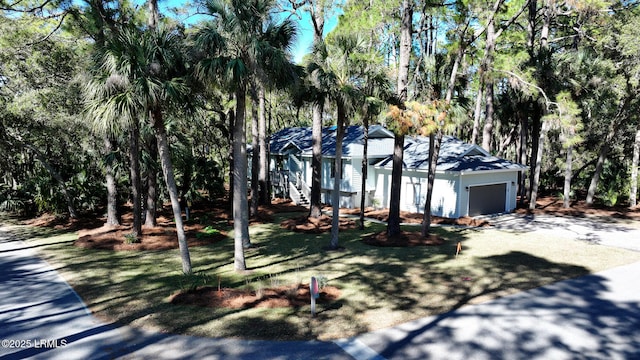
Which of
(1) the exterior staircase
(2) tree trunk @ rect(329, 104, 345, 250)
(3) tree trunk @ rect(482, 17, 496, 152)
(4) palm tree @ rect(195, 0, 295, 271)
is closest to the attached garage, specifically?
(3) tree trunk @ rect(482, 17, 496, 152)

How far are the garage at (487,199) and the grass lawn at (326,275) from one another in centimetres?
510

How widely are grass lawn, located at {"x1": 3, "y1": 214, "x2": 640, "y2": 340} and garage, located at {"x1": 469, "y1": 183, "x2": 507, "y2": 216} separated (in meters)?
5.10

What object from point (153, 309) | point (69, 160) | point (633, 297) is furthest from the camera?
point (69, 160)

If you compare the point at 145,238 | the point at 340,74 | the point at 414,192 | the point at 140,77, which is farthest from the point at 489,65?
the point at 145,238

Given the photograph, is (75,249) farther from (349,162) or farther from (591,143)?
(591,143)

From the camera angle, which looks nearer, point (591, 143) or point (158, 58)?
point (158, 58)

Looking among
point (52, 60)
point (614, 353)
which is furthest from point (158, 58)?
point (614, 353)

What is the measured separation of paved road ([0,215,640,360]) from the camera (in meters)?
7.18

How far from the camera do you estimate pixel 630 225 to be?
1984cm

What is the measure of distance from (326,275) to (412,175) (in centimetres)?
1352

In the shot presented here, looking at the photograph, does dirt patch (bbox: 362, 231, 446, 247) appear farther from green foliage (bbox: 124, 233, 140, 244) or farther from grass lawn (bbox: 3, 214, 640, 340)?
green foliage (bbox: 124, 233, 140, 244)

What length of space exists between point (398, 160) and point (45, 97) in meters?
15.5

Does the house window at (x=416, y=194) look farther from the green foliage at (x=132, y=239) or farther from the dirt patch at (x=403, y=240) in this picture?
the green foliage at (x=132, y=239)

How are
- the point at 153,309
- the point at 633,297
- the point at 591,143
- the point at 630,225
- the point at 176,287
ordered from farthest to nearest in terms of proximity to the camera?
the point at 591,143 < the point at 630,225 < the point at 176,287 < the point at 633,297 < the point at 153,309
